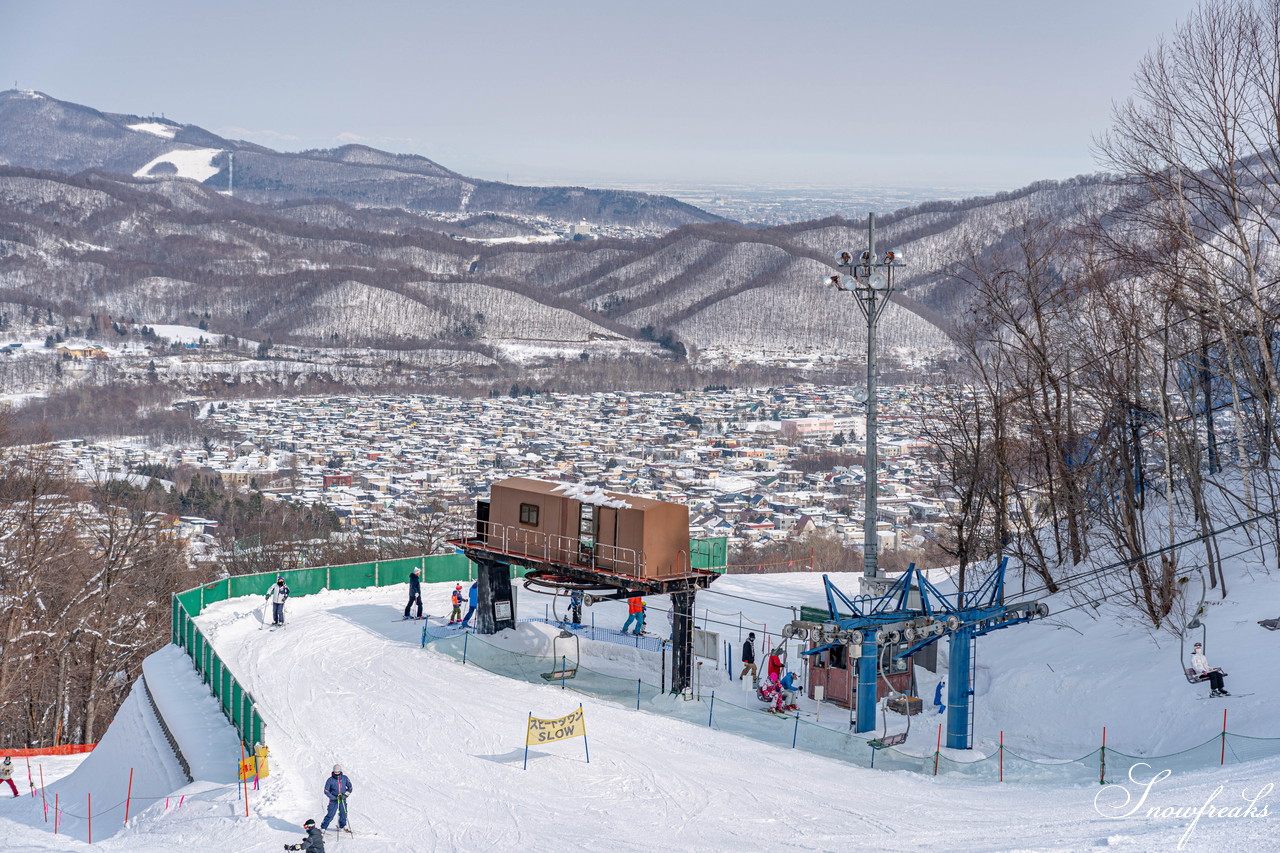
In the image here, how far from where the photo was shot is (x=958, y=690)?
902 inches

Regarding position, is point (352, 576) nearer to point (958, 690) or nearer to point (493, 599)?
point (493, 599)

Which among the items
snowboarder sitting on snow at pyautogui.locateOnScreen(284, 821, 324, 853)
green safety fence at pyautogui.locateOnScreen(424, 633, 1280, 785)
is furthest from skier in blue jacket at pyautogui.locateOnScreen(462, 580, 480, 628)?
snowboarder sitting on snow at pyautogui.locateOnScreen(284, 821, 324, 853)

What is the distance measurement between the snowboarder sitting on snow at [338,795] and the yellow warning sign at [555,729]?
13.1ft

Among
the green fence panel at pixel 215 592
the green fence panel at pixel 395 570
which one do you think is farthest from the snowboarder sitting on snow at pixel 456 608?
the green fence panel at pixel 215 592

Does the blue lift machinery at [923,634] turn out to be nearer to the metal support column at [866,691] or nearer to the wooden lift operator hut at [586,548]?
the metal support column at [866,691]

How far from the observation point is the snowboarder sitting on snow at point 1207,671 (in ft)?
73.7

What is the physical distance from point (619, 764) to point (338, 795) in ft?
18.5

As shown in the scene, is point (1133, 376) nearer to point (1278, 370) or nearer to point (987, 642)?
point (1278, 370)

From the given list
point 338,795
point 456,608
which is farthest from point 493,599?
point 338,795

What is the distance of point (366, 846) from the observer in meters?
19.0

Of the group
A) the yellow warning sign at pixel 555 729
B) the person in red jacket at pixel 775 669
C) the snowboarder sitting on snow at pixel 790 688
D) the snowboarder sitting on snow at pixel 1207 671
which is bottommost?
the snowboarder sitting on snow at pixel 790 688

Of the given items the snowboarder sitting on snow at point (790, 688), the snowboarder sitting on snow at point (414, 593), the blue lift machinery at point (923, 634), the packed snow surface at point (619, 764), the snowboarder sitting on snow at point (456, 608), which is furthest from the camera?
the snowboarder sitting on snow at point (414, 593)

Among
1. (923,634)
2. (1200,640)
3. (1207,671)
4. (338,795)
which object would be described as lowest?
(338,795)

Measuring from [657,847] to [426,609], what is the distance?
739 inches
